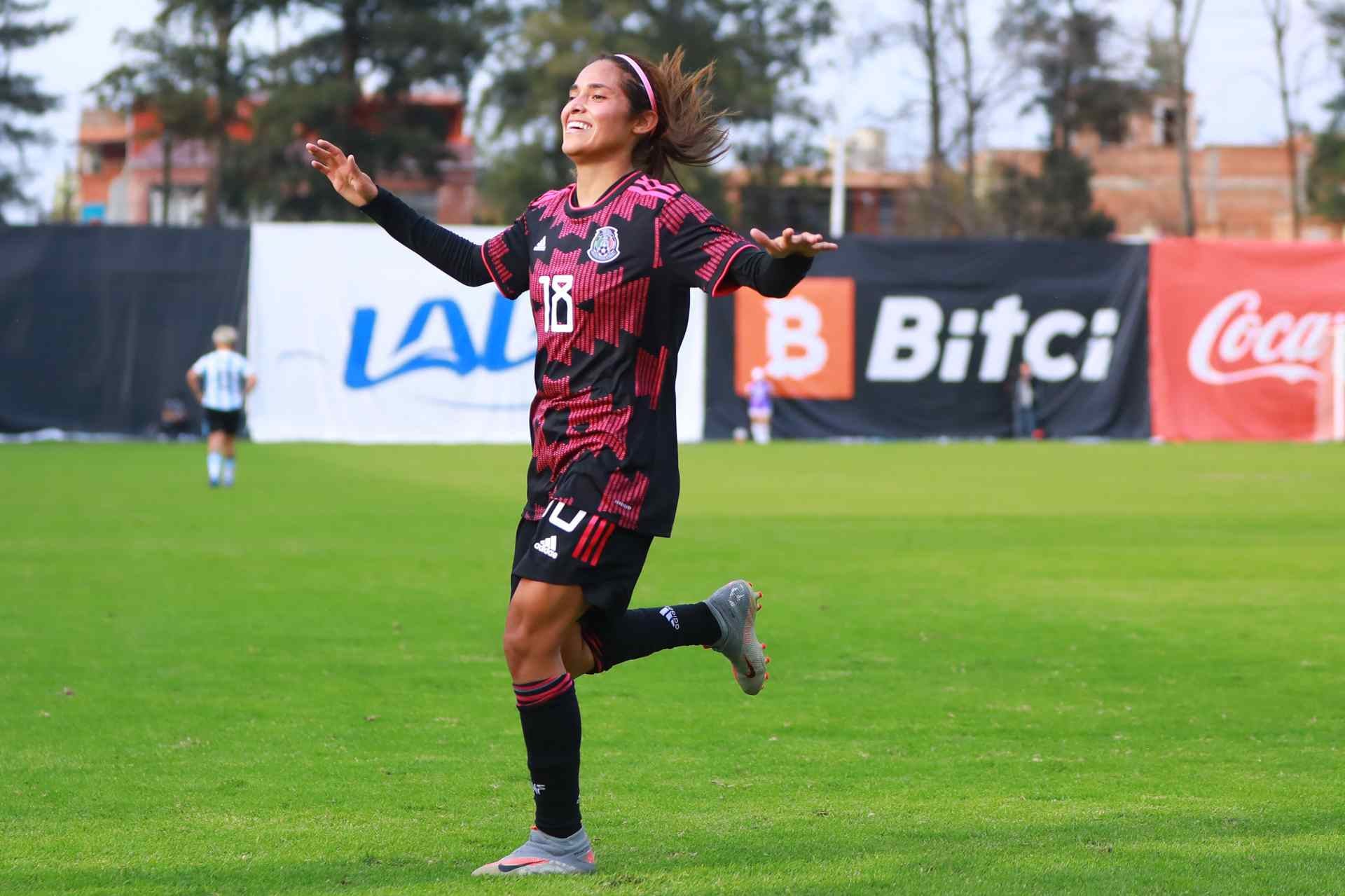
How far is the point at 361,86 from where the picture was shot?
51.4 metres

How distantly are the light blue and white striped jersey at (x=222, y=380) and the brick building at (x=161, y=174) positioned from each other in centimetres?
3172

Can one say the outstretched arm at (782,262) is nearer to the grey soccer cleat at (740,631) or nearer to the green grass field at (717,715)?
the grey soccer cleat at (740,631)

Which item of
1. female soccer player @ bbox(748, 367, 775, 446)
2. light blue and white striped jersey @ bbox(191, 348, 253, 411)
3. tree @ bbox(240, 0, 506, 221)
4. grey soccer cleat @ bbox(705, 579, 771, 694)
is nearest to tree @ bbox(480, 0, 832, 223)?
tree @ bbox(240, 0, 506, 221)

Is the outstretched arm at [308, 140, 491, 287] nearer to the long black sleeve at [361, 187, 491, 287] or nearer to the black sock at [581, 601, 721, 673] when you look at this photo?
the long black sleeve at [361, 187, 491, 287]

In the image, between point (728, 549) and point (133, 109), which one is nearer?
point (728, 549)

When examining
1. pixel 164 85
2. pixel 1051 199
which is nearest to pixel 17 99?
pixel 164 85

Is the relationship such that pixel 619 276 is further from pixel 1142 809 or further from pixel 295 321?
pixel 295 321

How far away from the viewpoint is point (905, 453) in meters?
28.1

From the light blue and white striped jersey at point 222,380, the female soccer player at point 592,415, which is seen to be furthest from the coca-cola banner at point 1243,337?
the female soccer player at point 592,415

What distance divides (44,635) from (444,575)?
3.18 meters

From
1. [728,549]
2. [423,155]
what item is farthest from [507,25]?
[728,549]

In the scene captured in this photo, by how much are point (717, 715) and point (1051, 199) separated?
55.4 meters

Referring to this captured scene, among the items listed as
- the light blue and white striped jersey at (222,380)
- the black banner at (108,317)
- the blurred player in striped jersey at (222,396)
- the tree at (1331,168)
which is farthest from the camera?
the tree at (1331,168)

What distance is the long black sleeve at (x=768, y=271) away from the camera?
432 cm
